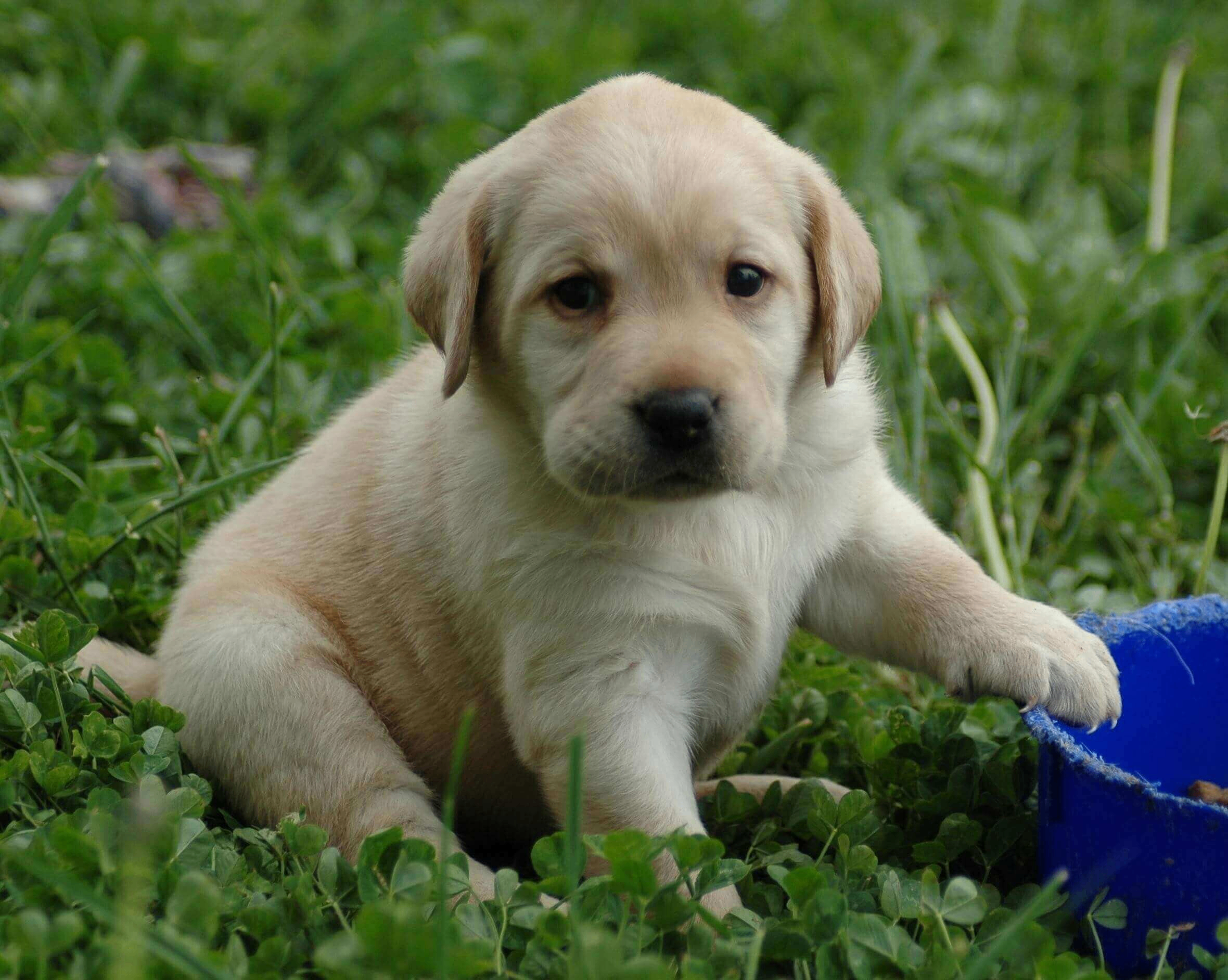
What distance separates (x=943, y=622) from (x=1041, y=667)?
24cm

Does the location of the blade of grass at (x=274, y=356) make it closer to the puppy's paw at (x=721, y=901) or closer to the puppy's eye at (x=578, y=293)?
the puppy's eye at (x=578, y=293)

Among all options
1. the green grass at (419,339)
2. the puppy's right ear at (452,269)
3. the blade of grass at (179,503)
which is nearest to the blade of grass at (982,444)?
the green grass at (419,339)

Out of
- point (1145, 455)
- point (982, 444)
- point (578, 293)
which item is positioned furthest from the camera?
point (982, 444)

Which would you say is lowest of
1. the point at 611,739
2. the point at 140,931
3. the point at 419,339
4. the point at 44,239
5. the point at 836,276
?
the point at 419,339

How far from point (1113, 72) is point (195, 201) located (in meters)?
4.39

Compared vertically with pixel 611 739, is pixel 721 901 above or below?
below

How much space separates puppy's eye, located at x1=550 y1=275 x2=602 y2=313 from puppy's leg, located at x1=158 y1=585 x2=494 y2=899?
39.4 inches

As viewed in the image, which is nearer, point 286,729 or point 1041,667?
point 1041,667

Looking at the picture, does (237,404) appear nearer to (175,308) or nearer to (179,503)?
(175,308)

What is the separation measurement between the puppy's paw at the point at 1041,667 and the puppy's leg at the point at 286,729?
1.09 m

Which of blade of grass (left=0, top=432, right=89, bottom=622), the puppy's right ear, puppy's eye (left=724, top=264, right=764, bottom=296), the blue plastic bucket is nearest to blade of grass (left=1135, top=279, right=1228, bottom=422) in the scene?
the blue plastic bucket

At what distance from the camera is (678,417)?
2.47 meters

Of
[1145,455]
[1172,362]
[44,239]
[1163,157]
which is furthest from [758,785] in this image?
[1163,157]

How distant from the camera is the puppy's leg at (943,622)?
276cm
